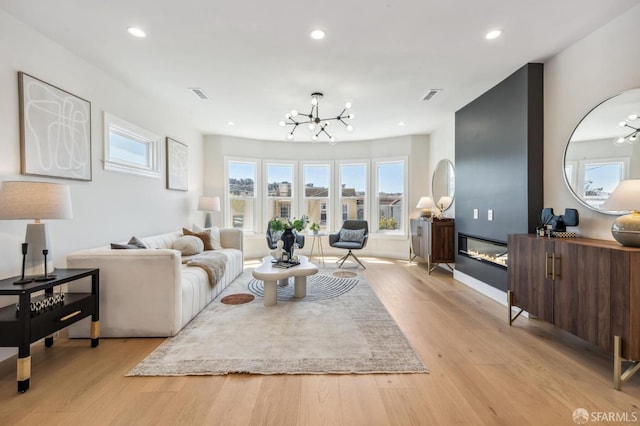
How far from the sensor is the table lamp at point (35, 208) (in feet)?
6.47

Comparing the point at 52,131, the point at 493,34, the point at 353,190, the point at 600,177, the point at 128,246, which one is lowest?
the point at 128,246

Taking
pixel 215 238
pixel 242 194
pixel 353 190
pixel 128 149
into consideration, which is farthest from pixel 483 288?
pixel 128 149

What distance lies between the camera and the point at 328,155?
22.6ft

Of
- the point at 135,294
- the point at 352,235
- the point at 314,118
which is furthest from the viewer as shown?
the point at 352,235

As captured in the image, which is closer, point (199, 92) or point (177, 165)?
point (199, 92)

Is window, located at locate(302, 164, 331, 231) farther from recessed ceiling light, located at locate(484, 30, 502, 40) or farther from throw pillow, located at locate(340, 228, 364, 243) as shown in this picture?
recessed ceiling light, located at locate(484, 30, 502, 40)

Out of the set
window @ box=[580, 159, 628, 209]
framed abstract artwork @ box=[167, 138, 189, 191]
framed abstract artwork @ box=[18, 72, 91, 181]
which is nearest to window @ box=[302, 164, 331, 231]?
framed abstract artwork @ box=[167, 138, 189, 191]

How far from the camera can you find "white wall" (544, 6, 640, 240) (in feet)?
7.77

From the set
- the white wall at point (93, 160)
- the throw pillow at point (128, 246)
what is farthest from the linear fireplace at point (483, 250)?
the white wall at point (93, 160)

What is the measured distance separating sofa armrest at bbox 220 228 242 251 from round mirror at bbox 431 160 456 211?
3.87 metres

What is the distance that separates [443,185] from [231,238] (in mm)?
4193

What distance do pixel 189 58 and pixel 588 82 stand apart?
3977mm

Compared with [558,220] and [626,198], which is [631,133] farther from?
[558,220]

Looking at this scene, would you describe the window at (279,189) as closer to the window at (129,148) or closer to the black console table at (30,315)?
the window at (129,148)
